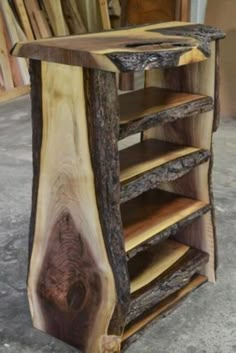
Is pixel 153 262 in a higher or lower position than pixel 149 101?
lower

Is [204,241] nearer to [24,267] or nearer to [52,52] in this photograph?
[24,267]

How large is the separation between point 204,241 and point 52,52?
0.90 metres

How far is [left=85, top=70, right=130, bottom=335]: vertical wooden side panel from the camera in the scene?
1.30 m

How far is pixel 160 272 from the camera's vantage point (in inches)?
68.3

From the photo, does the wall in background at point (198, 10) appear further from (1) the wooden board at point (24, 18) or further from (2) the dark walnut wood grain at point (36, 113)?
(2) the dark walnut wood grain at point (36, 113)

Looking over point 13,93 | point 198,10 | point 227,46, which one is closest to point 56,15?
point 13,93

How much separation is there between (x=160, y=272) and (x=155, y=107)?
21.1 inches

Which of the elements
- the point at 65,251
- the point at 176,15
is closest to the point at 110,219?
the point at 65,251

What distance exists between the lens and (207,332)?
165cm

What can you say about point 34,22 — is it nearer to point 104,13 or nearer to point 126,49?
point 104,13

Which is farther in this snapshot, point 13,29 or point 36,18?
point 36,18

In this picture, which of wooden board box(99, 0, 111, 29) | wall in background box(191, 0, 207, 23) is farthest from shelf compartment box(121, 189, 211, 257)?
wooden board box(99, 0, 111, 29)

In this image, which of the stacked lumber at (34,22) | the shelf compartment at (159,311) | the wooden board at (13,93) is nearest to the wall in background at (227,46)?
the stacked lumber at (34,22)

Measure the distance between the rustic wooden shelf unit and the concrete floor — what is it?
48 mm
